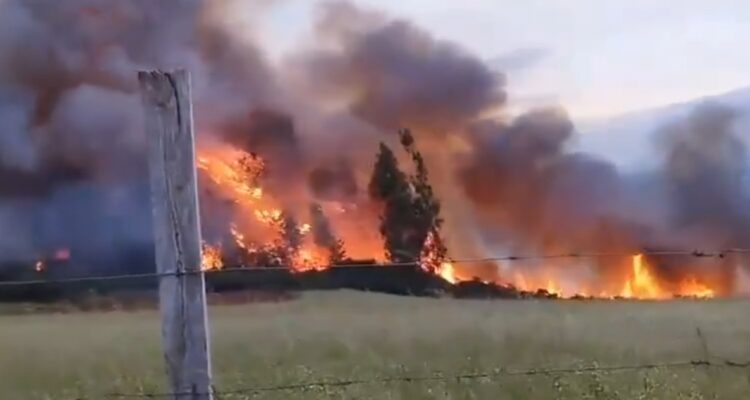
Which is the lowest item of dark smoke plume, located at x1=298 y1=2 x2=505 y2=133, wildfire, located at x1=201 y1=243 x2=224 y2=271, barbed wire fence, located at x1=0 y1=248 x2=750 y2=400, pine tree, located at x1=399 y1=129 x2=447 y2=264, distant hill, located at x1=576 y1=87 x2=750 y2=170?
barbed wire fence, located at x1=0 y1=248 x2=750 y2=400

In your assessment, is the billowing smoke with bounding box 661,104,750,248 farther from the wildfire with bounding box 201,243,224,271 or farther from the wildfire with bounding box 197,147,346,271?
the wildfire with bounding box 201,243,224,271

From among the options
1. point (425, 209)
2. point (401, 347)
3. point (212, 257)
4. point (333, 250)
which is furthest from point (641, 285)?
point (212, 257)

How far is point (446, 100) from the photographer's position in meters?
11.5

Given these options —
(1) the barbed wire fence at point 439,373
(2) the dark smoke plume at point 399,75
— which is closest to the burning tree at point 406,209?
(2) the dark smoke plume at point 399,75

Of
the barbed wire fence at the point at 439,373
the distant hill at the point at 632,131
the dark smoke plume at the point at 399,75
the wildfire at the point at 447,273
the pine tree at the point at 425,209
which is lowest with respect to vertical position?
the barbed wire fence at the point at 439,373

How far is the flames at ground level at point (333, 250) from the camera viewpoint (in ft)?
33.5

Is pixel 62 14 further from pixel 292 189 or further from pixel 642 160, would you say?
pixel 642 160

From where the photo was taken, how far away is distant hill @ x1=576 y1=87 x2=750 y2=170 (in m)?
10.8

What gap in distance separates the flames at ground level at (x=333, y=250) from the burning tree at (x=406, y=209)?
0.32 feet

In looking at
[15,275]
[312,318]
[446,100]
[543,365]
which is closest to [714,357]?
[543,365]

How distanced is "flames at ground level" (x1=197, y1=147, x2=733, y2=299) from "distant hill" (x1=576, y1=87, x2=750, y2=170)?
1042 mm

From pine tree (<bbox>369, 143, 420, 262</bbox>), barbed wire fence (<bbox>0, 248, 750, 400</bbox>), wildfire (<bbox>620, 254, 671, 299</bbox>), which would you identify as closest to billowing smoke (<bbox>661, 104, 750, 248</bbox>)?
wildfire (<bbox>620, 254, 671, 299</bbox>)

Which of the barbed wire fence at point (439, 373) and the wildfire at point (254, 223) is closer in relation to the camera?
the barbed wire fence at point (439, 373)

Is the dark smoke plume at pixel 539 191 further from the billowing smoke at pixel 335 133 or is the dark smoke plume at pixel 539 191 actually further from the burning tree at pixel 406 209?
the burning tree at pixel 406 209
